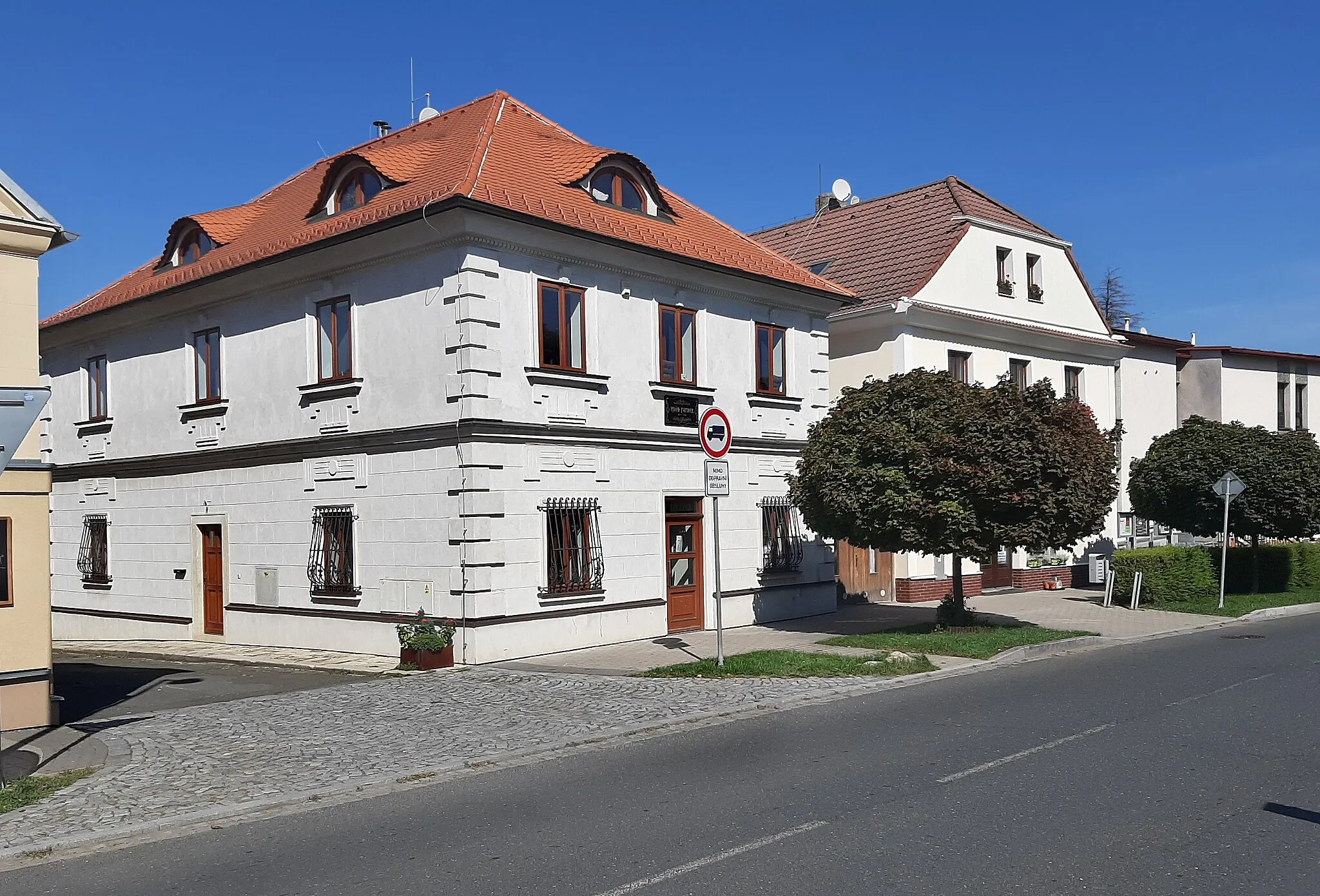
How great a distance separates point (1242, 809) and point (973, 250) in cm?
2227

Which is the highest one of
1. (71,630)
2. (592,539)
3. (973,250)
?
(973,250)

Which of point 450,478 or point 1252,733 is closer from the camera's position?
point 1252,733

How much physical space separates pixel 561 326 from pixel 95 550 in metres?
12.4

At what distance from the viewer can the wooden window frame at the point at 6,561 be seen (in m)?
11.2

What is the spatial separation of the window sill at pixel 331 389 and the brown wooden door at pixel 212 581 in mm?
3845

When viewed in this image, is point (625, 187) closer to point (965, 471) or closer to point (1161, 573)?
point (965, 471)

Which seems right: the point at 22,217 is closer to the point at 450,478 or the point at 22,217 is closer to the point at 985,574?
the point at 450,478

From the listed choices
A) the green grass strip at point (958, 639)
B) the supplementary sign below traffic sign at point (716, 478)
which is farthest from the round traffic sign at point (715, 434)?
the green grass strip at point (958, 639)

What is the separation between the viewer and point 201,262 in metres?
21.1

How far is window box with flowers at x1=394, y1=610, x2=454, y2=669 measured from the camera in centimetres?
1584

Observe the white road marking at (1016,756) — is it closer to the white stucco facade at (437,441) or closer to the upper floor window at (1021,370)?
the white stucco facade at (437,441)

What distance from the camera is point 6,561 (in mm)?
11227

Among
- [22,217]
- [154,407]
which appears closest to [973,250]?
[154,407]

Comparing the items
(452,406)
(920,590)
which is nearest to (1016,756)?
(452,406)
